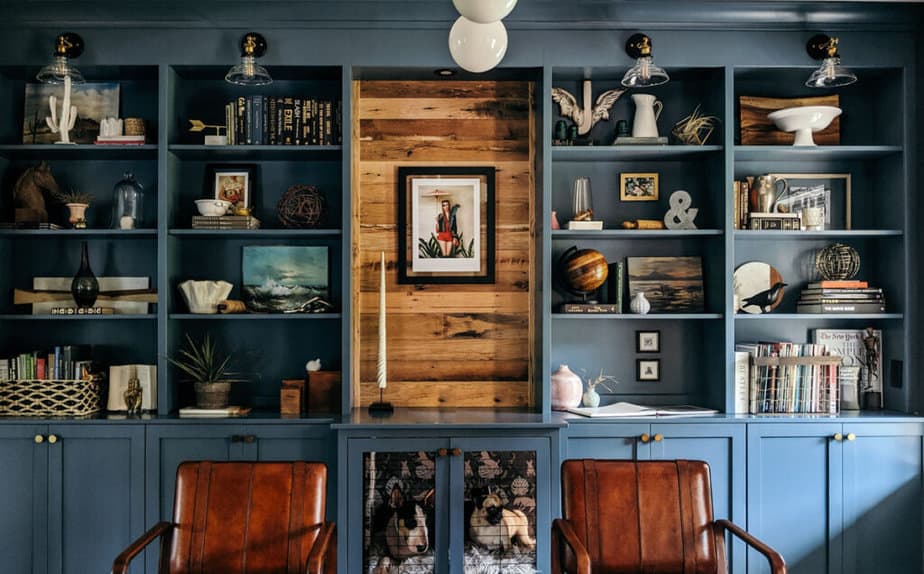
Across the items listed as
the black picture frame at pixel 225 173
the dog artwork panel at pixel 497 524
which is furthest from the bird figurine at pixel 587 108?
the dog artwork panel at pixel 497 524

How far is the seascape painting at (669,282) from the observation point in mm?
3369

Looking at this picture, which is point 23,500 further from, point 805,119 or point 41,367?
point 805,119

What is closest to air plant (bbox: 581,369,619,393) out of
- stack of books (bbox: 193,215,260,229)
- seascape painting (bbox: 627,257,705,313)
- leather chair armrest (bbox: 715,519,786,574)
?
seascape painting (bbox: 627,257,705,313)

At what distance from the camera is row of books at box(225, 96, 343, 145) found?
10.5 feet

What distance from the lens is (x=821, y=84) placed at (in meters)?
2.89

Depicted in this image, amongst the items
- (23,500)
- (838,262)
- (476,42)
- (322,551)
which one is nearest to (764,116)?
(838,262)

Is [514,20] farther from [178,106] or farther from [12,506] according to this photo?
[12,506]

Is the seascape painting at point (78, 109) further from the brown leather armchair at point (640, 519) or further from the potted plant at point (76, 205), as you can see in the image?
the brown leather armchair at point (640, 519)

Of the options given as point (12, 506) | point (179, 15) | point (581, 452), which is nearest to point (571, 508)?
point (581, 452)

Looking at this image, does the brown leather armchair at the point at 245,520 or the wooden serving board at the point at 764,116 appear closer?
the brown leather armchair at the point at 245,520

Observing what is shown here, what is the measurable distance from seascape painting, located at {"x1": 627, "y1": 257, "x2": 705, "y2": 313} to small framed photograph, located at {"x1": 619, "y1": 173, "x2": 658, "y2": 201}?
312mm

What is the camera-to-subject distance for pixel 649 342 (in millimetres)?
3475

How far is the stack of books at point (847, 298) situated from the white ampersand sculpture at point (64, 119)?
3.52 metres

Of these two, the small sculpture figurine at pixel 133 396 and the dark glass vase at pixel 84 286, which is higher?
the dark glass vase at pixel 84 286
